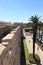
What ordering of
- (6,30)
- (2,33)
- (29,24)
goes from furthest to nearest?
(6,30)
(2,33)
(29,24)

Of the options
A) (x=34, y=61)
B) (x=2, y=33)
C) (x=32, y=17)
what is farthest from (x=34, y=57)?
(x=2, y=33)

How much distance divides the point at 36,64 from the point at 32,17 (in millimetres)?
7722

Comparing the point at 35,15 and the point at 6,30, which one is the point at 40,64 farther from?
the point at 6,30

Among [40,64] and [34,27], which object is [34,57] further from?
[34,27]

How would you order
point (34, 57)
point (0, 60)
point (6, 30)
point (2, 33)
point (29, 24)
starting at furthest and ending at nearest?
1. point (6, 30)
2. point (2, 33)
3. point (29, 24)
4. point (34, 57)
5. point (0, 60)

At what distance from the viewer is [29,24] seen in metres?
26.8

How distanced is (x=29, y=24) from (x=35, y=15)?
5.93 ft

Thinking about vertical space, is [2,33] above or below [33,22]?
below

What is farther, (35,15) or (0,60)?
(35,15)

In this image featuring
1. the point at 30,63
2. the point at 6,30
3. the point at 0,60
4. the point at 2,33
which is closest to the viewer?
the point at 0,60

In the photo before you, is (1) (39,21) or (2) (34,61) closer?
(2) (34,61)

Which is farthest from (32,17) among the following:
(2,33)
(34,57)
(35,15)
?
(2,33)

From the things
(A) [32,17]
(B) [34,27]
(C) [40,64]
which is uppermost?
(A) [32,17]

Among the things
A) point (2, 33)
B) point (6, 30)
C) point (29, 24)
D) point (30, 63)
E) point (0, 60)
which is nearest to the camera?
point (0, 60)
